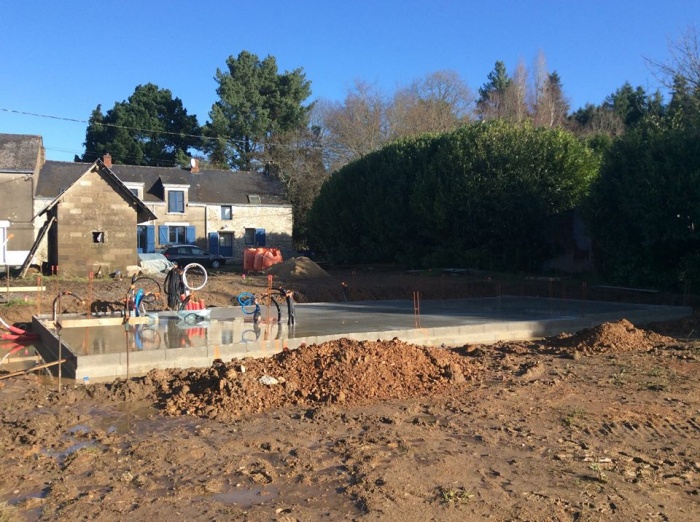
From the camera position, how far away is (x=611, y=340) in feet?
39.7

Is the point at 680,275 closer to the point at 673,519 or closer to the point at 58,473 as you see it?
the point at 673,519

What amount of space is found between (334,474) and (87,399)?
4.35 meters

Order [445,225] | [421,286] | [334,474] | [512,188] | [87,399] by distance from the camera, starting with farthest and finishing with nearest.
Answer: [445,225]
[512,188]
[421,286]
[87,399]
[334,474]

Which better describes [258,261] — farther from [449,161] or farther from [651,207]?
[651,207]

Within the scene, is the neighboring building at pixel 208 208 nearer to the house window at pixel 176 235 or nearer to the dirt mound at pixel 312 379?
the house window at pixel 176 235

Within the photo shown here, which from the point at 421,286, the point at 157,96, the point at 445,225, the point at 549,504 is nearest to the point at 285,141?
the point at 157,96

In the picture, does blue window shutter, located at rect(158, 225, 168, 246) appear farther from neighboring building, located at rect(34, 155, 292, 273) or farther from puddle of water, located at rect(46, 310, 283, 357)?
puddle of water, located at rect(46, 310, 283, 357)

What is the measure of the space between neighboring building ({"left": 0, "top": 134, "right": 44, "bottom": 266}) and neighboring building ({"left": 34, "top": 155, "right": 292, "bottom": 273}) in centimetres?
446

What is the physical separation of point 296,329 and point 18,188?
1230 inches

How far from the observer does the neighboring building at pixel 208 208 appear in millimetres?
45812

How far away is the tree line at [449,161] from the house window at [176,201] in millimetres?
10287

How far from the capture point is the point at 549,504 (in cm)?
491

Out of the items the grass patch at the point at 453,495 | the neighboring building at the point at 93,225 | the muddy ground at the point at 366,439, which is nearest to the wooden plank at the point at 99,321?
the muddy ground at the point at 366,439

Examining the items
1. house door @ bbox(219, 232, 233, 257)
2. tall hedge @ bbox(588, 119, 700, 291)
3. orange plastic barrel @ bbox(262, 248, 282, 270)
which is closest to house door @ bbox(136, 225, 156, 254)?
house door @ bbox(219, 232, 233, 257)
